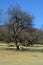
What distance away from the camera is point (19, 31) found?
43.2 m

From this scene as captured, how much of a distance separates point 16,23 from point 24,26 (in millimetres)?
1833

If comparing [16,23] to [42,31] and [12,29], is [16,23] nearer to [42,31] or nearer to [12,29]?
[12,29]

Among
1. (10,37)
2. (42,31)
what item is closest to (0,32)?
(10,37)
